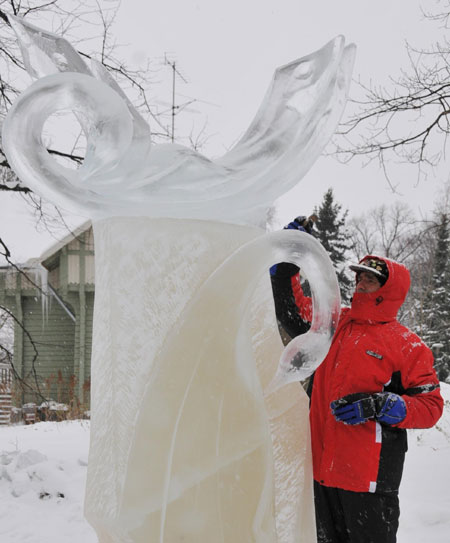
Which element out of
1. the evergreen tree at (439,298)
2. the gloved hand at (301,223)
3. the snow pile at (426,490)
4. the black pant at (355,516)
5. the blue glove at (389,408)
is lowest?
the snow pile at (426,490)

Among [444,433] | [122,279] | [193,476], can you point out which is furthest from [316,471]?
[444,433]

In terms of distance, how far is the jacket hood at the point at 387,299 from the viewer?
171 cm

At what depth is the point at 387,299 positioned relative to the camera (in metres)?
1.71

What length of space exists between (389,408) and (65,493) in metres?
2.90

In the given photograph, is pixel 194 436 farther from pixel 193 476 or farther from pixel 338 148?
pixel 338 148

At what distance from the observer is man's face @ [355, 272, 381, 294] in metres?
1.73

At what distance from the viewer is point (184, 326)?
33.2 inches

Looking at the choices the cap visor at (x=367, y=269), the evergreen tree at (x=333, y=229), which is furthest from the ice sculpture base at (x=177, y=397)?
the evergreen tree at (x=333, y=229)

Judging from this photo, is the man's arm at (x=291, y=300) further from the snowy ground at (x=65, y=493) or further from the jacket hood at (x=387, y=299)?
the snowy ground at (x=65, y=493)

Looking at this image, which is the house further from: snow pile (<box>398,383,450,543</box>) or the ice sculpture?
the ice sculpture

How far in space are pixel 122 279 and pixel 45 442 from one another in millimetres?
4685

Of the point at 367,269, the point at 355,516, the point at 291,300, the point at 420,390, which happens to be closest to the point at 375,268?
the point at 367,269

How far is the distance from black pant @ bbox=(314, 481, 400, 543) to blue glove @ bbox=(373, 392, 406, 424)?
25cm

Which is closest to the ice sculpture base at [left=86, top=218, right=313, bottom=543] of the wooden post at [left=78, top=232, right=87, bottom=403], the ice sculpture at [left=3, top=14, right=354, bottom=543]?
the ice sculpture at [left=3, top=14, right=354, bottom=543]
